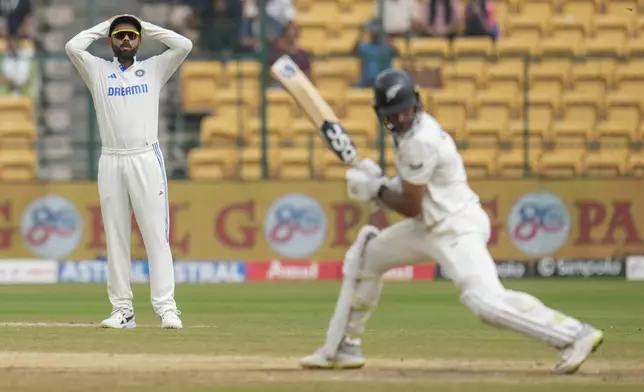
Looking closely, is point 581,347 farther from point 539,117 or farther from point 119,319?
point 539,117

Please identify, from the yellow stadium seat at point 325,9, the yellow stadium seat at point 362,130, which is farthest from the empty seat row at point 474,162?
the yellow stadium seat at point 325,9

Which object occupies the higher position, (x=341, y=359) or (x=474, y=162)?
(x=474, y=162)

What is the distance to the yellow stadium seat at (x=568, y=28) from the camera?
63.4 ft

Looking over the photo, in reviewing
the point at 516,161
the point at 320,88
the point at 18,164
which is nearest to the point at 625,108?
the point at 516,161

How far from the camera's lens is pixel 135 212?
9852 millimetres

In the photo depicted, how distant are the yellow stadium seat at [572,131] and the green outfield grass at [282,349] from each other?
4.02 meters

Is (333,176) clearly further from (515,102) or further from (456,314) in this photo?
(456,314)

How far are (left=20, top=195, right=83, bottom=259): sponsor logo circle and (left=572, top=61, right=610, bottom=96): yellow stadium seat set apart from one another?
6.22 metres

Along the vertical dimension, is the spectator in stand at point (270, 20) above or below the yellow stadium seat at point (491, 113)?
above

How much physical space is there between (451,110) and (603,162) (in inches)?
73.9

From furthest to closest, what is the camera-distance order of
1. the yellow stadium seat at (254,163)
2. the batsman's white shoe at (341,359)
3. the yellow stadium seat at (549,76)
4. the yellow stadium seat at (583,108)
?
the yellow stadium seat at (583,108) → the yellow stadium seat at (549,76) → the yellow stadium seat at (254,163) → the batsman's white shoe at (341,359)

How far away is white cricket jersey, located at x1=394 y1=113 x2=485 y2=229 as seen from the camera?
7180 millimetres

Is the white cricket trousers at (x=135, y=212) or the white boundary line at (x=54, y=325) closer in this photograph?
the white cricket trousers at (x=135, y=212)

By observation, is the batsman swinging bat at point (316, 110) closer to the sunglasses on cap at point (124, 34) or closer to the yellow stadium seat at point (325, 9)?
the sunglasses on cap at point (124, 34)
